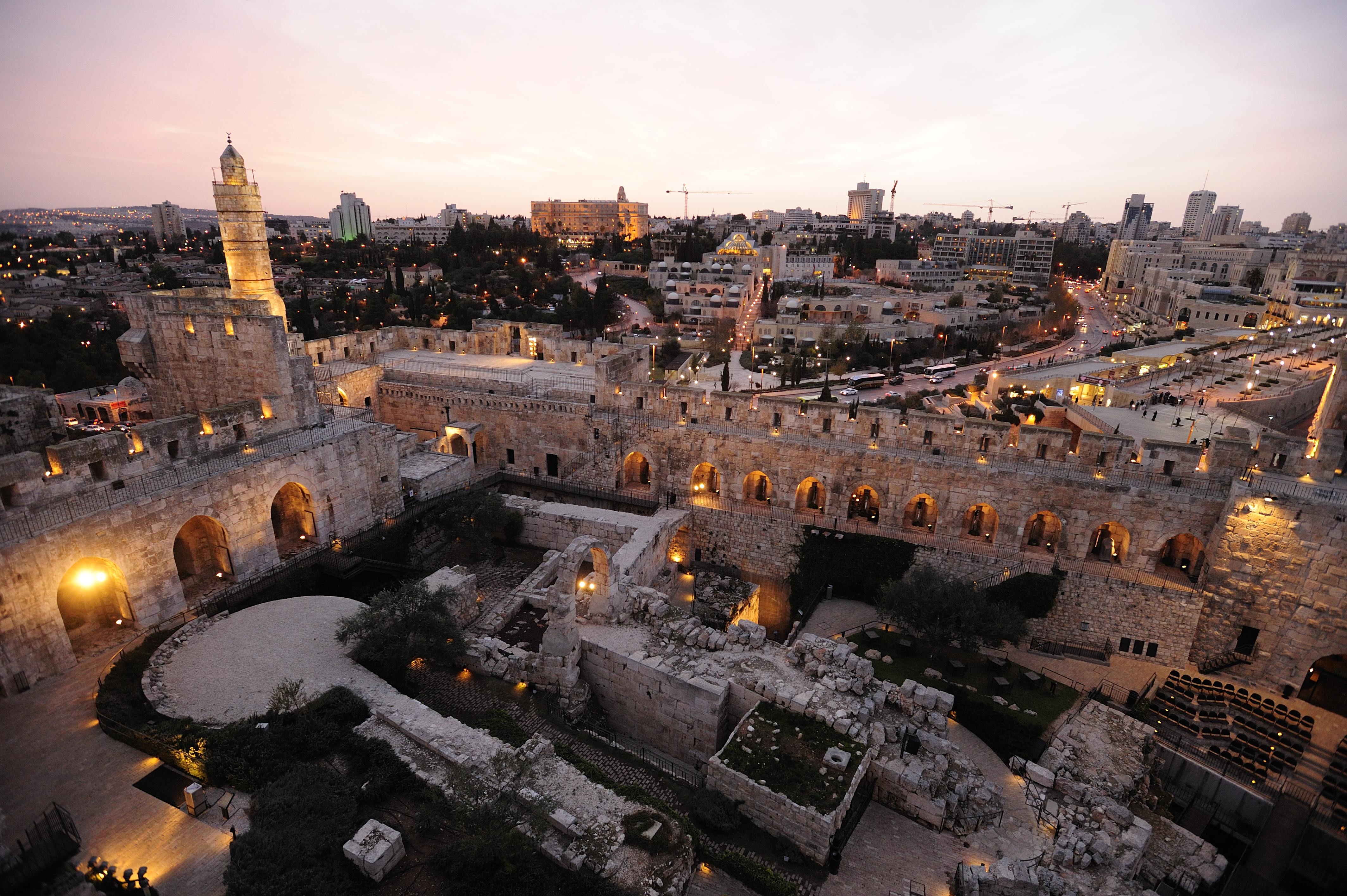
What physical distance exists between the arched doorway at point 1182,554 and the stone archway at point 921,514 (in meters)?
6.14

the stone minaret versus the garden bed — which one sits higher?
the stone minaret

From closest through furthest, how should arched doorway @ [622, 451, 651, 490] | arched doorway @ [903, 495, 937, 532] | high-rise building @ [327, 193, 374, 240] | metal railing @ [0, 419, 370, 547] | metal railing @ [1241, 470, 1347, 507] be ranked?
metal railing @ [0, 419, 370, 547] < metal railing @ [1241, 470, 1347, 507] < arched doorway @ [903, 495, 937, 532] < arched doorway @ [622, 451, 651, 490] < high-rise building @ [327, 193, 374, 240]

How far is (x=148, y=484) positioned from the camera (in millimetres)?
13969

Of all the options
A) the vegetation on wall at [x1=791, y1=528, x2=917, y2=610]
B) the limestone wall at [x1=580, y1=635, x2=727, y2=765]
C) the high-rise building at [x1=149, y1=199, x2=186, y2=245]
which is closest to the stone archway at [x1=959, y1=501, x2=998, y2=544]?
the vegetation on wall at [x1=791, y1=528, x2=917, y2=610]

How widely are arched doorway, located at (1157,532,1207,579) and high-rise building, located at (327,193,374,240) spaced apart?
16966cm

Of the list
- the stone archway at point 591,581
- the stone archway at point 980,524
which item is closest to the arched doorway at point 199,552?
the stone archway at point 591,581

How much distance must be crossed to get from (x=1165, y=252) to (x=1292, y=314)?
5845 cm

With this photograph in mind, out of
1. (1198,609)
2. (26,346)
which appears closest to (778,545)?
(1198,609)

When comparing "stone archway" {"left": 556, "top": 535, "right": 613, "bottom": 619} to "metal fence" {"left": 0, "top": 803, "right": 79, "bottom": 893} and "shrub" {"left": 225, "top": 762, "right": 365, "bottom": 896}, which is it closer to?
"shrub" {"left": 225, "top": 762, "right": 365, "bottom": 896}

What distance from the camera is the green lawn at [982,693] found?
45.0ft

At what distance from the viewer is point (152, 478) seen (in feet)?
46.4

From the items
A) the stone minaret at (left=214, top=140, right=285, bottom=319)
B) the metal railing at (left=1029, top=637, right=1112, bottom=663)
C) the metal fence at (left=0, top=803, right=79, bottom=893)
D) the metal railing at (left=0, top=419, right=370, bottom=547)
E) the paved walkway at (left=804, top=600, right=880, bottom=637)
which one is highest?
the stone minaret at (left=214, top=140, right=285, bottom=319)

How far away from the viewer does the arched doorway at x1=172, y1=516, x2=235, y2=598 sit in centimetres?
1628

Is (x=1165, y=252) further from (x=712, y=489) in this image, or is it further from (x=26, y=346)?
(x=26, y=346)
